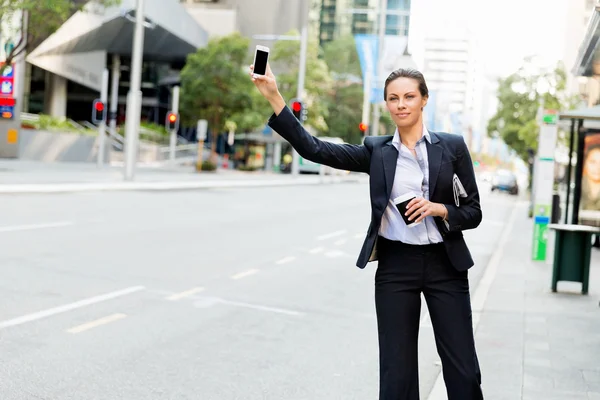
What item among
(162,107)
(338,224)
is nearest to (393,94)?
(338,224)

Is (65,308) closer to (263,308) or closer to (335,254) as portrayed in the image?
(263,308)

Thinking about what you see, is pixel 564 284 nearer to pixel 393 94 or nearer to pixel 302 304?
pixel 302 304

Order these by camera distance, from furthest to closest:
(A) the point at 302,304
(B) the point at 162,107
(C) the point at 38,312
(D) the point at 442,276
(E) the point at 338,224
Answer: (B) the point at 162,107 < (E) the point at 338,224 < (A) the point at 302,304 < (C) the point at 38,312 < (D) the point at 442,276

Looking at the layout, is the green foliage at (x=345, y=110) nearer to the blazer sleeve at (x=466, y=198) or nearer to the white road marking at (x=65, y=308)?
the white road marking at (x=65, y=308)

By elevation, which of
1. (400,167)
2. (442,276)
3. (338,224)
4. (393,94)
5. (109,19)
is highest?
(109,19)

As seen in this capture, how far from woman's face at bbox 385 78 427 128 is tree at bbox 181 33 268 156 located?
180ft

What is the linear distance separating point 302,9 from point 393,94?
9031 centimetres

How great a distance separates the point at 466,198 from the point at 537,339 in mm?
4165

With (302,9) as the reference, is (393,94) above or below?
below

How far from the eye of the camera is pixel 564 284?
37.9 feet

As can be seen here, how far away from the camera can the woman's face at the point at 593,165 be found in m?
13.5

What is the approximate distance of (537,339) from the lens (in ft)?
24.9

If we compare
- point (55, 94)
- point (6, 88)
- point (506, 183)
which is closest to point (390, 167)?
point (6, 88)

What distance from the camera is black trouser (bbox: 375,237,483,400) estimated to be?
3.72 m
